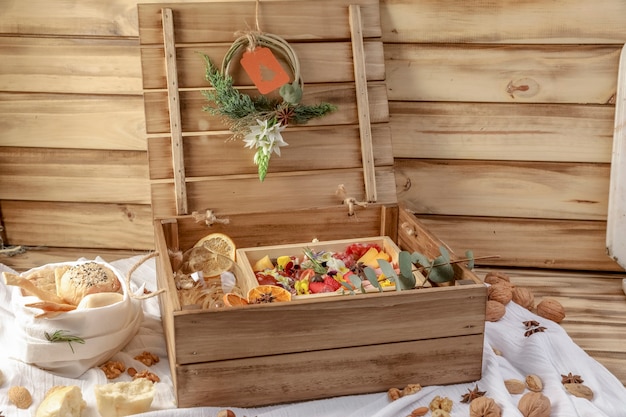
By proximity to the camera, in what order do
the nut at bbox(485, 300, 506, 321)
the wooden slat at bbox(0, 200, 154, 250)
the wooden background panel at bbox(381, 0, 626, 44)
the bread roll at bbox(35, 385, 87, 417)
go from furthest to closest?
1. the wooden slat at bbox(0, 200, 154, 250)
2. the wooden background panel at bbox(381, 0, 626, 44)
3. the nut at bbox(485, 300, 506, 321)
4. the bread roll at bbox(35, 385, 87, 417)

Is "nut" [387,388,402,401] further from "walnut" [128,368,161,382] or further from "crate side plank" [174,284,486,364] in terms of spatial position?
"walnut" [128,368,161,382]

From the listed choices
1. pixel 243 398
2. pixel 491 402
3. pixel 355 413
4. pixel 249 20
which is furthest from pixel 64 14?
pixel 491 402

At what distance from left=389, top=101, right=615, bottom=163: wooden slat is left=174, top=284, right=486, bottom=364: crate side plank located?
82 centimetres

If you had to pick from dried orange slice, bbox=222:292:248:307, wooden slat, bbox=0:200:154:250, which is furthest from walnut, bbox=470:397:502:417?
wooden slat, bbox=0:200:154:250

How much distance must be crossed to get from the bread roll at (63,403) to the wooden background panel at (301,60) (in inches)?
33.6

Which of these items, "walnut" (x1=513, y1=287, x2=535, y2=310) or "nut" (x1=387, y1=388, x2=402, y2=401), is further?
"walnut" (x1=513, y1=287, x2=535, y2=310)

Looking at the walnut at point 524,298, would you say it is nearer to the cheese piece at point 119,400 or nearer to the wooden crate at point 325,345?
the wooden crate at point 325,345

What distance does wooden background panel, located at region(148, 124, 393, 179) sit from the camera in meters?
1.98

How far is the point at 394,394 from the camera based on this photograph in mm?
1533

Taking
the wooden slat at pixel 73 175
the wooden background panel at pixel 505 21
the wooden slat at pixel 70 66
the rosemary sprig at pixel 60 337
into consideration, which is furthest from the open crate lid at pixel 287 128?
the rosemary sprig at pixel 60 337

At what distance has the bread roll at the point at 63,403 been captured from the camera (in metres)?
1.42

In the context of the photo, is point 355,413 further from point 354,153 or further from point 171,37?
point 171,37

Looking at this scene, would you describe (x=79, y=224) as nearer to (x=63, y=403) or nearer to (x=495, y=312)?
(x=63, y=403)

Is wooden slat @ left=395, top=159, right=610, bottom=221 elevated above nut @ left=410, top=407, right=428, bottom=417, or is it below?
above
